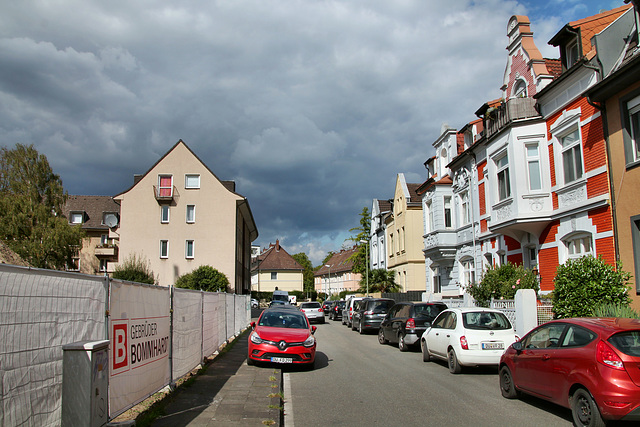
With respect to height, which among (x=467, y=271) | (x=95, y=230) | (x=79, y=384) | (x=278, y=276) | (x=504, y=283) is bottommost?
(x=79, y=384)

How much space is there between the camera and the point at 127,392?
6.86 metres

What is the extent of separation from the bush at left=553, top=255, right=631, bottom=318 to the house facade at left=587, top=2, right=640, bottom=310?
0.94 meters

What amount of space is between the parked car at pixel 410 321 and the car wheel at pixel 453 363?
4.46 m

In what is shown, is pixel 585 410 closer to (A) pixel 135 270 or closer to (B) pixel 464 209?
(B) pixel 464 209

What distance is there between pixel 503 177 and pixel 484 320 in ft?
32.4

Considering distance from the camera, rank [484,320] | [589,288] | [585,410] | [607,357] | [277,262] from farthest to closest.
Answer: [277,262]
[589,288]
[484,320]
[585,410]
[607,357]

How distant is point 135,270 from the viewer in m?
38.4

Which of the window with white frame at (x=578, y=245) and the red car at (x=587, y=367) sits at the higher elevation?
the window with white frame at (x=578, y=245)

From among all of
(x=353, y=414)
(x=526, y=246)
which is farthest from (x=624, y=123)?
(x=353, y=414)

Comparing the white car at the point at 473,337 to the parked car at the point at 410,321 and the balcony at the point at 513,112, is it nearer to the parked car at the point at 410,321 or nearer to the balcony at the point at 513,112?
the parked car at the point at 410,321

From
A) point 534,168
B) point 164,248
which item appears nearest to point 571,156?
point 534,168

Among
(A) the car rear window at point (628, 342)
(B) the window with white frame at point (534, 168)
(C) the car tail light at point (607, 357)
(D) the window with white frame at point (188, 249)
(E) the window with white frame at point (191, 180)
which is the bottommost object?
(C) the car tail light at point (607, 357)

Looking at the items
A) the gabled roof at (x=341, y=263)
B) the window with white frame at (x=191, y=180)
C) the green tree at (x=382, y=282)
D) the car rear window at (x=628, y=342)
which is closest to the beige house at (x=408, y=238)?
the green tree at (x=382, y=282)

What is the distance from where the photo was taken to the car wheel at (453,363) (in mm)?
11997
